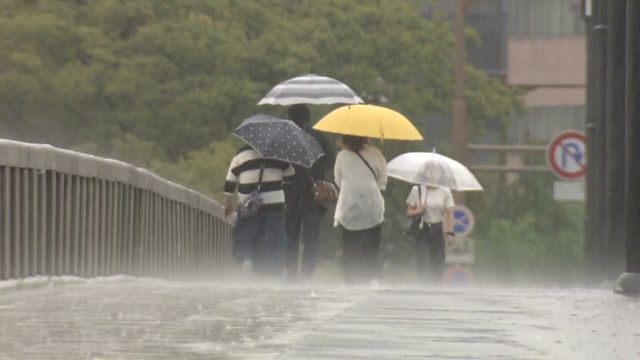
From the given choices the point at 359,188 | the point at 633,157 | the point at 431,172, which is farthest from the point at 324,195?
the point at 431,172

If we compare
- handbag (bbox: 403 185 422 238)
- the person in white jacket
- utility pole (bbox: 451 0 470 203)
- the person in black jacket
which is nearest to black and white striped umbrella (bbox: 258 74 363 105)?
handbag (bbox: 403 185 422 238)

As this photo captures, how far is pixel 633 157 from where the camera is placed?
14.1m

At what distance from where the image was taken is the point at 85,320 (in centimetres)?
1027

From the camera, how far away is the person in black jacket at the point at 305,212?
18547 mm

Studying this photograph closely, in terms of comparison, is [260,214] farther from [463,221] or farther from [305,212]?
[463,221]

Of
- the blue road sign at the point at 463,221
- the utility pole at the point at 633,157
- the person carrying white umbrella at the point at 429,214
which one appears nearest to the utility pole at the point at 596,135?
the person carrying white umbrella at the point at 429,214

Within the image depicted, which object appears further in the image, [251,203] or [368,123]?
[368,123]

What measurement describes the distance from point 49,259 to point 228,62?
28.9 m

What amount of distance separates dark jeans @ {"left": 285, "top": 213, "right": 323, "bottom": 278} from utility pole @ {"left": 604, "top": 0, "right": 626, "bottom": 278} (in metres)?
2.65

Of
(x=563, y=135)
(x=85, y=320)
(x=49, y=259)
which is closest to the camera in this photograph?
(x=85, y=320)

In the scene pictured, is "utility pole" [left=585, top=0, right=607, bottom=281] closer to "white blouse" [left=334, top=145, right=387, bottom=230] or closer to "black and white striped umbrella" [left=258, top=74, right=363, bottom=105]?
"black and white striped umbrella" [left=258, top=74, right=363, bottom=105]

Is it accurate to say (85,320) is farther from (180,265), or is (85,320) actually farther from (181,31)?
(181,31)

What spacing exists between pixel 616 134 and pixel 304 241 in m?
2.98

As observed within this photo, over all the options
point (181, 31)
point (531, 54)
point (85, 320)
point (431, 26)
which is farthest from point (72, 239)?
point (531, 54)
